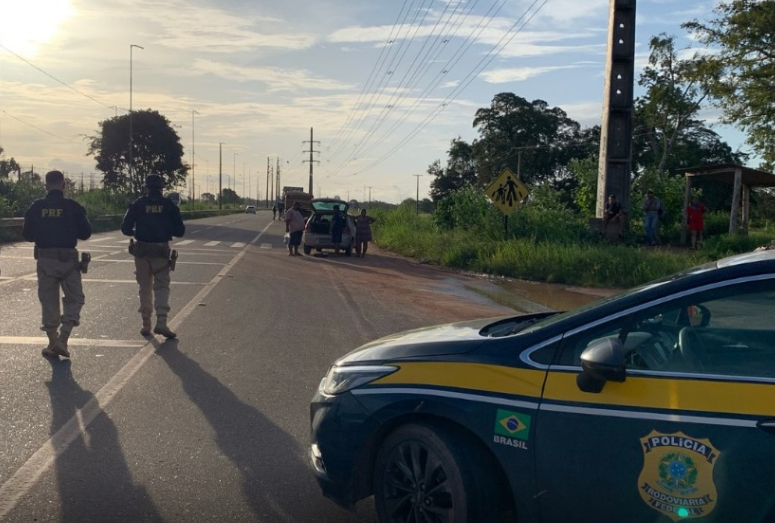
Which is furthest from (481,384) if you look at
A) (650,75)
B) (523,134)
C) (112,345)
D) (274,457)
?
(523,134)

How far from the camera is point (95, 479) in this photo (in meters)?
5.10

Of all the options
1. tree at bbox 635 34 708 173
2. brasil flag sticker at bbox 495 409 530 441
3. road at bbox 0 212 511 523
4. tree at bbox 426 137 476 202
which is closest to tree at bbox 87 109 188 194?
tree at bbox 426 137 476 202

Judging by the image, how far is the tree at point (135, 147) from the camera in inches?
2987

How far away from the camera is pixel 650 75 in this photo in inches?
1881

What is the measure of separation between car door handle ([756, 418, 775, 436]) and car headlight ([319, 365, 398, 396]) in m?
1.70

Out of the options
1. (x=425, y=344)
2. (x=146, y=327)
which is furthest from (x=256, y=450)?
(x=146, y=327)

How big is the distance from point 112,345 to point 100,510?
4926 millimetres

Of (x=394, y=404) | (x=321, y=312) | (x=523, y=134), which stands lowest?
(x=321, y=312)

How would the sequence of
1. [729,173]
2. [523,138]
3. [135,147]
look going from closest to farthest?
[729,173]
[523,138]
[135,147]

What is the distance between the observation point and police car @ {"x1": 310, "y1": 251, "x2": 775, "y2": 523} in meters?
3.29

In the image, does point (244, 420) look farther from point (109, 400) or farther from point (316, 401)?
point (316, 401)

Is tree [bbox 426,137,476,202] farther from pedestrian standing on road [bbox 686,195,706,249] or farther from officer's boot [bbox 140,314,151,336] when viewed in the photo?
officer's boot [bbox 140,314,151,336]

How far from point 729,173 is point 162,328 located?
18780 mm

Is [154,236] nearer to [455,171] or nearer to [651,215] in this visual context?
[651,215]
